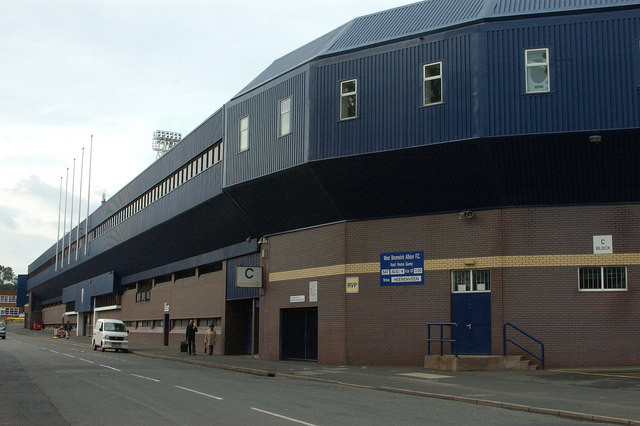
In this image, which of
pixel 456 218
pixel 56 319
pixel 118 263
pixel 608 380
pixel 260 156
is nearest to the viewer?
pixel 608 380

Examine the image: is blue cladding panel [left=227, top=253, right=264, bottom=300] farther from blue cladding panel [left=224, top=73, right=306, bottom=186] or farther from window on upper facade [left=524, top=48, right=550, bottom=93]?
window on upper facade [left=524, top=48, right=550, bottom=93]

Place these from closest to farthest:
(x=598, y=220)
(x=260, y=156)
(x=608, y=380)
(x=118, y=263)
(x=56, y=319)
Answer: (x=608, y=380)
(x=598, y=220)
(x=260, y=156)
(x=118, y=263)
(x=56, y=319)

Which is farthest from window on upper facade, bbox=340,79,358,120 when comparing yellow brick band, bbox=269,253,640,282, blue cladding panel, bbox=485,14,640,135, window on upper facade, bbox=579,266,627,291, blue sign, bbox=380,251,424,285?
window on upper facade, bbox=579,266,627,291

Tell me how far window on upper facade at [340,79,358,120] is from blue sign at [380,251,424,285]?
5.46 m

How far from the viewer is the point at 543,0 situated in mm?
24922

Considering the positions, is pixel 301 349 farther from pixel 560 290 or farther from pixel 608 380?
pixel 608 380

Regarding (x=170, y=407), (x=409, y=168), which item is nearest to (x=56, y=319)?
(x=409, y=168)

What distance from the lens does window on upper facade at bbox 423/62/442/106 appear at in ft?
81.7

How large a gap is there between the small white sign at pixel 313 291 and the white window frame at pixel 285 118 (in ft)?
20.3

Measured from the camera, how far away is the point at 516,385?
19.3 metres

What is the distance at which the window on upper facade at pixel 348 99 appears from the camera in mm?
26906

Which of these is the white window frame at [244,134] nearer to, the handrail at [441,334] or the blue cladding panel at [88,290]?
the handrail at [441,334]

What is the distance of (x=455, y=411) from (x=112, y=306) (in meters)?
58.2

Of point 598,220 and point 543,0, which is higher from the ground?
point 543,0
